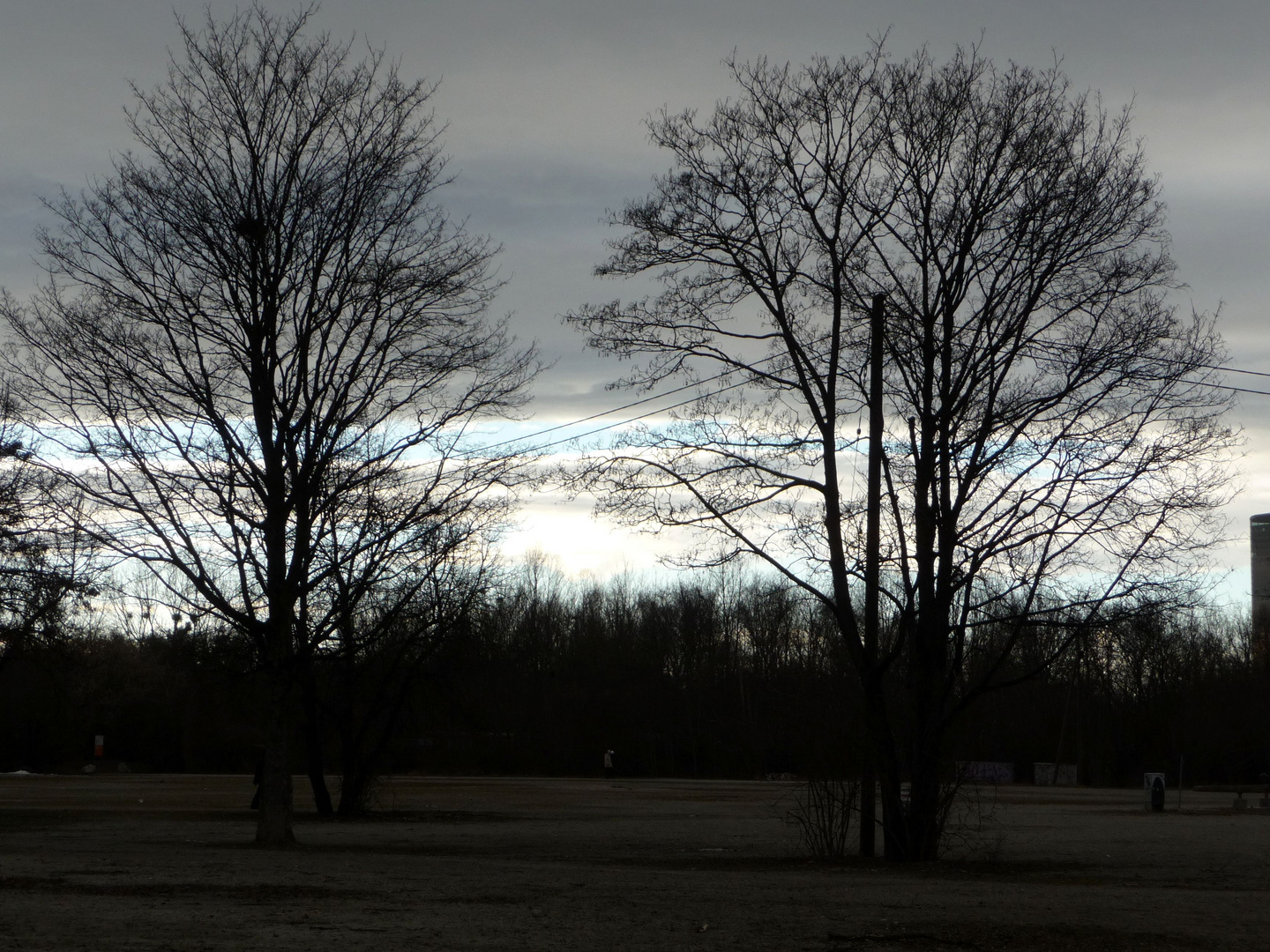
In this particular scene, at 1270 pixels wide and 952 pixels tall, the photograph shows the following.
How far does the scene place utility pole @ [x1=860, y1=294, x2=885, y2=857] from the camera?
16.7 meters

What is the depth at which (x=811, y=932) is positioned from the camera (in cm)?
1012

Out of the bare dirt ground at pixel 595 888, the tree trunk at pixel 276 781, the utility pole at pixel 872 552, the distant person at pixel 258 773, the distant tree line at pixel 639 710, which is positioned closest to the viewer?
the bare dirt ground at pixel 595 888

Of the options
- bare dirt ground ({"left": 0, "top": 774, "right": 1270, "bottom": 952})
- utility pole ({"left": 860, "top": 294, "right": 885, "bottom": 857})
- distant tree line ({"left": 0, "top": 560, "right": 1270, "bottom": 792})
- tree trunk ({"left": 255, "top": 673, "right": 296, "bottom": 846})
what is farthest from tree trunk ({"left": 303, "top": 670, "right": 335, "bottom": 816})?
distant tree line ({"left": 0, "top": 560, "right": 1270, "bottom": 792})

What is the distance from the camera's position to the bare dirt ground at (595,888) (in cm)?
975

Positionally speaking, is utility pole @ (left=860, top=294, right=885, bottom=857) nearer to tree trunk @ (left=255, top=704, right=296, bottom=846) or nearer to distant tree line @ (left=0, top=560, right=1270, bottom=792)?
tree trunk @ (left=255, top=704, right=296, bottom=846)

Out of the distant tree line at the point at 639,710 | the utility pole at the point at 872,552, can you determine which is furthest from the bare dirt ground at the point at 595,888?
the distant tree line at the point at 639,710

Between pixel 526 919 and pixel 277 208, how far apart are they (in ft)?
38.9

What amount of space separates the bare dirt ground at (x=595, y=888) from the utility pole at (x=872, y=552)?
2.17 ft

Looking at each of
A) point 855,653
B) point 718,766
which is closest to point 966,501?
point 855,653

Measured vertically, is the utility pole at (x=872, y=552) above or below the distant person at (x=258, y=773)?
above

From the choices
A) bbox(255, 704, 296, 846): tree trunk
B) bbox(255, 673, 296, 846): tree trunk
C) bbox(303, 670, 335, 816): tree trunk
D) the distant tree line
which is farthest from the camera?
the distant tree line

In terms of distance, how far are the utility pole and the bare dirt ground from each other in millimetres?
661

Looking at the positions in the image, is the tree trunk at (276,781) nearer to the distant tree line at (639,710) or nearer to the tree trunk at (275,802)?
the tree trunk at (275,802)

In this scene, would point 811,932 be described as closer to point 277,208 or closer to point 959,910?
point 959,910
